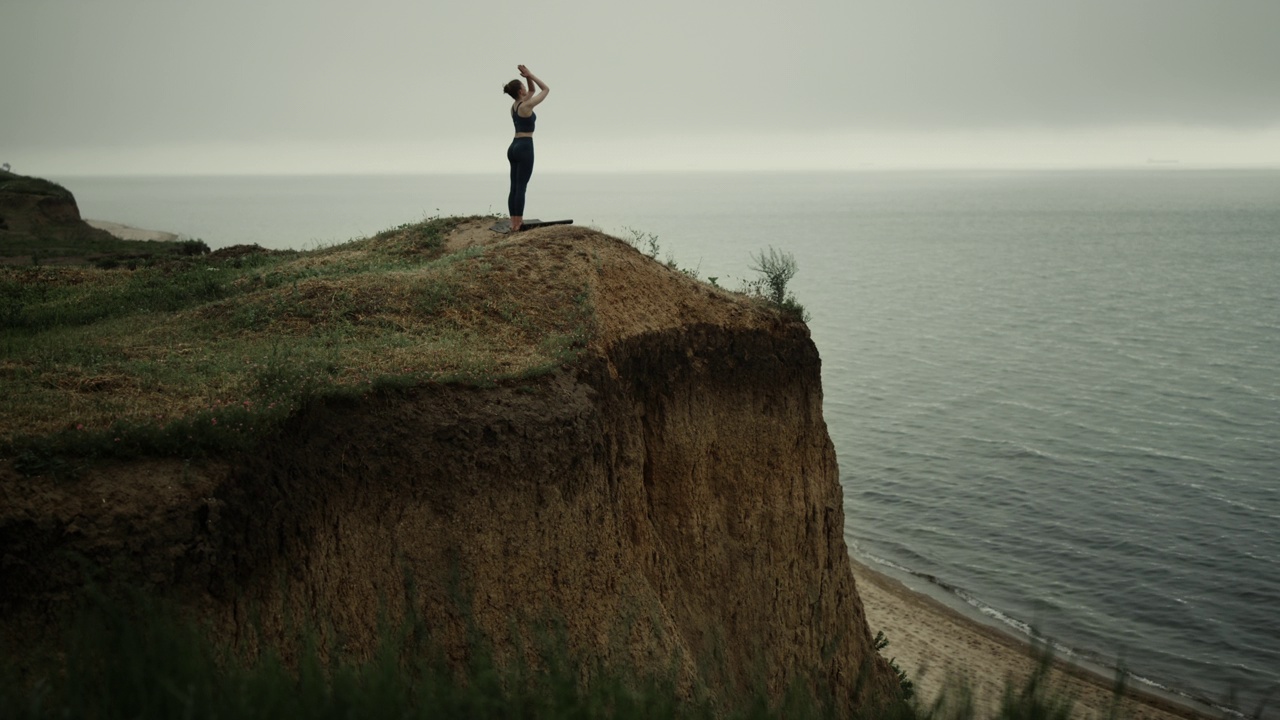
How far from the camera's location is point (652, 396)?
1508 cm

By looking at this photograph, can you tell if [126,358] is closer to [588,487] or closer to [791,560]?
[588,487]

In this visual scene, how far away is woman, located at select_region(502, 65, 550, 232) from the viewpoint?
57.6ft

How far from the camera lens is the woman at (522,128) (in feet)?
57.6

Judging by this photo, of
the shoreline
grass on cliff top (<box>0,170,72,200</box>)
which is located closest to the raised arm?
the shoreline

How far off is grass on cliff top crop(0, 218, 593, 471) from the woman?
1568 mm

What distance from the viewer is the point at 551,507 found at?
483 inches

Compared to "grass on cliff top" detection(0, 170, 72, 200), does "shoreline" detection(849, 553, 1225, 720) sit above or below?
below

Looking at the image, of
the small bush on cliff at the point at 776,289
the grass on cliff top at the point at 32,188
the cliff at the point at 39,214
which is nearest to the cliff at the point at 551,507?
the small bush on cliff at the point at 776,289

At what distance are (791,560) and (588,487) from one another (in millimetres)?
4870

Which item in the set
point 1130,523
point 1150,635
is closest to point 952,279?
point 1130,523

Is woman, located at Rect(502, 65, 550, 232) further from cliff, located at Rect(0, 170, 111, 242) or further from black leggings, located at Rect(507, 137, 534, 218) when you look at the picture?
cliff, located at Rect(0, 170, 111, 242)

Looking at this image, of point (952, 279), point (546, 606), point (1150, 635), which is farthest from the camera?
point (952, 279)

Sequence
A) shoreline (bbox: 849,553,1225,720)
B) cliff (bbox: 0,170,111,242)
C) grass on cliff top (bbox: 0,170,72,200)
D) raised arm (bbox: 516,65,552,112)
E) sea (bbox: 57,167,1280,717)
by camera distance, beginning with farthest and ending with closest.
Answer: grass on cliff top (bbox: 0,170,72,200) → cliff (bbox: 0,170,111,242) → sea (bbox: 57,167,1280,717) → shoreline (bbox: 849,553,1225,720) → raised arm (bbox: 516,65,552,112)

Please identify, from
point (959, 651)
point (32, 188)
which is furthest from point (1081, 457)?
point (32, 188)
